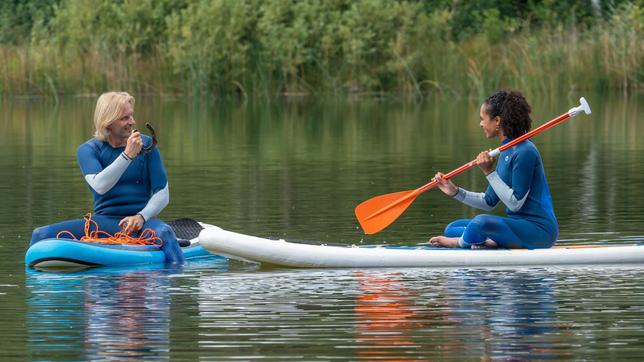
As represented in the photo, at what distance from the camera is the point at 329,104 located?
36.2 metres

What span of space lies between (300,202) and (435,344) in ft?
24.7

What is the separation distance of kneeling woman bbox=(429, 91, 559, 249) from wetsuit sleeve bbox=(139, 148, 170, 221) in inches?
74.6

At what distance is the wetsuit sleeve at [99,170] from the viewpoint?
1148cm

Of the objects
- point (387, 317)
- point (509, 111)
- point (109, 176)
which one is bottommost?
point (387, 317)

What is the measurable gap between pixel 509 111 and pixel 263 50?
2753 cm

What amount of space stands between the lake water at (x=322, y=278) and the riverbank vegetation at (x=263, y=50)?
457 inches

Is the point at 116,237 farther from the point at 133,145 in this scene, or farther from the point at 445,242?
the point at 445,242

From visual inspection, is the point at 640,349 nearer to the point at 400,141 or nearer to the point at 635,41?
the point at 400,141

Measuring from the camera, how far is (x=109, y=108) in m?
11.6

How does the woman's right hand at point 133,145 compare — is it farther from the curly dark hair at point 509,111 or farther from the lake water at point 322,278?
the curly dark hair at point 509,111

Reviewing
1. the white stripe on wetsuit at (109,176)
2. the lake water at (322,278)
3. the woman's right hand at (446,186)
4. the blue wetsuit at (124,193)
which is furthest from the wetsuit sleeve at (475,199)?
the white stripe on wetsuit at (109,176)

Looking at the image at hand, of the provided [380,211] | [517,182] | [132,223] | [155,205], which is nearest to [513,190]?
[517,182]

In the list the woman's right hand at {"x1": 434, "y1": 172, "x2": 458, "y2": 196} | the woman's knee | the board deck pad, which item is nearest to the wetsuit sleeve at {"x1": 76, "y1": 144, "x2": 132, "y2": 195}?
the board deck pad

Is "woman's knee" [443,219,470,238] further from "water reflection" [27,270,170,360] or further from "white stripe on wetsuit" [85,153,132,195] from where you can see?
"white stripe on wetsuit" [85,153,132,195]
